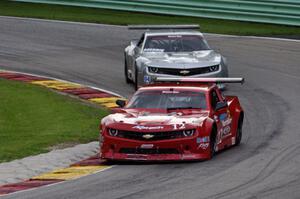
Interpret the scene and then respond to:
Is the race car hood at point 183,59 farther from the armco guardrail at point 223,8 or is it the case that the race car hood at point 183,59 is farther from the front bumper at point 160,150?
the armco guardrail at point 223,8

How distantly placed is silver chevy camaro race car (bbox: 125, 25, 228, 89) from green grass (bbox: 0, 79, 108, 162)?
211cm

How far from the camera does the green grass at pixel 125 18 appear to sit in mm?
35406

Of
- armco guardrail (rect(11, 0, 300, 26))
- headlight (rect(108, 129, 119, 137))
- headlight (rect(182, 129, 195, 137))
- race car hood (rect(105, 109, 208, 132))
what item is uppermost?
race car hood (rect(105, 109, 208, 132))

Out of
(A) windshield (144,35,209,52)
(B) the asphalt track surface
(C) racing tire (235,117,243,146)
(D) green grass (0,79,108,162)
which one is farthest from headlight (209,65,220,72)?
(C) racing tire (235,117,243,146)

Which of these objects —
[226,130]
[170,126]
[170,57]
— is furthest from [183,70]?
[170,126]

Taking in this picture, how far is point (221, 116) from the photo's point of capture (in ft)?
55.9

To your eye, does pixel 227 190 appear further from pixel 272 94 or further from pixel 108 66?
pixel 108 66

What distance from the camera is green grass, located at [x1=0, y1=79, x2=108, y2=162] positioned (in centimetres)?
1764

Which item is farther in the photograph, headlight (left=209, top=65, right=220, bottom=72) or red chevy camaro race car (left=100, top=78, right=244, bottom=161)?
headlight (left=209, top=65, right=220, bottom=72)

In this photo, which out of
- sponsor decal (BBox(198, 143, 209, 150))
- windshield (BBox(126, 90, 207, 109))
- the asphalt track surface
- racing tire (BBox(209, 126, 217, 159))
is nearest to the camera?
the asphalt track surface

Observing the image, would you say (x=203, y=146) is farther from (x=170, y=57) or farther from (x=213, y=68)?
(x=170, y=57)

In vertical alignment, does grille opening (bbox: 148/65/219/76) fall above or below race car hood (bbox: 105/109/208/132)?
below

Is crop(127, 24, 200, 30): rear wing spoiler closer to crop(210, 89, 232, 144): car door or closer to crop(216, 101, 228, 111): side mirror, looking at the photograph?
crop(210, 89, 232, 144): car door

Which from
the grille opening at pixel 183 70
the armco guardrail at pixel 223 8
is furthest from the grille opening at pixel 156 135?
the armco guardrail at pixel 223 8
